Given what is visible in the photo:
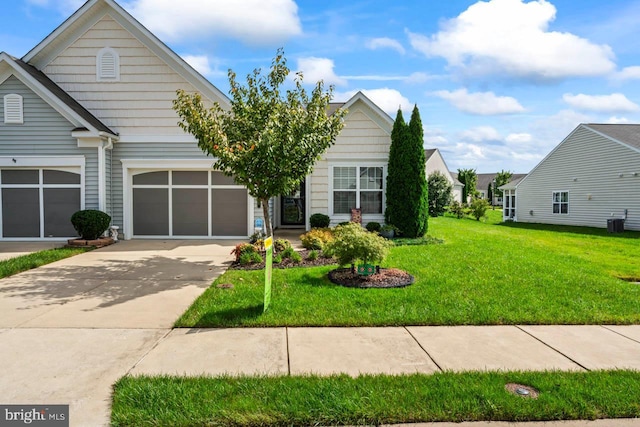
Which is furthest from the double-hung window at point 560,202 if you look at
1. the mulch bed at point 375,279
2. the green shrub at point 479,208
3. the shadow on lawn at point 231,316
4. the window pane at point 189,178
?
the shadow on lawn at point 231,316

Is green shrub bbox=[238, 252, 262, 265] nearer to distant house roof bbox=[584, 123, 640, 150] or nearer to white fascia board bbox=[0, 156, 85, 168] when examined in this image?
white fascia board bbox=[0, 156, 85, 168]

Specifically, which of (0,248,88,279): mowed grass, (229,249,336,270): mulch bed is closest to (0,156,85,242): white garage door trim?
(0,248,88,279): mowed grass

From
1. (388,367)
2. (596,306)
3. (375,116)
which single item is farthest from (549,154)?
(388,367)

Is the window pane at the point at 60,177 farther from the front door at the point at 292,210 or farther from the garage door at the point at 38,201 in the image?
the front door at the point at 292,210

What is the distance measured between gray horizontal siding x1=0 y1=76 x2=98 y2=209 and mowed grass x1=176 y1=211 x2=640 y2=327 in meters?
7.74

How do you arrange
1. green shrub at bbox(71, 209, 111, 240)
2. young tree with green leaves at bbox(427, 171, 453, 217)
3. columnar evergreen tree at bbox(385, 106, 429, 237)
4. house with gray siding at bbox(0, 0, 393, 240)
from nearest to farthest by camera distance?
1. green shrub at bbox(71, 209, 111, 240)
2. house with gray siding at bbox(0, 0, 393, 240)
3. columnar evergreen tree at bbox(385, 106, 429, 237)
4. young tree with green leaves at bbox(427, 171, 453, 217)

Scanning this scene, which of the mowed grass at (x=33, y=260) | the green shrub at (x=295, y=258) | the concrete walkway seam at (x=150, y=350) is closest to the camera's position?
the concrete walkway seam at (x=150, y=350)

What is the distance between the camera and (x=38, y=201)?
12570 millimetres

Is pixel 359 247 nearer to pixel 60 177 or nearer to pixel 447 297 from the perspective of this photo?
pixel 447 297

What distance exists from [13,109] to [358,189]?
37.3 ft

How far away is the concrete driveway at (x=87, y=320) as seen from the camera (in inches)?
140

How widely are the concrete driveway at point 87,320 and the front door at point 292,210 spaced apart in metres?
7.19

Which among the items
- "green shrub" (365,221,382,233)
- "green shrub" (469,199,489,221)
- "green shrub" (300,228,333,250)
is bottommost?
"green shrub" (300,228,333,250)

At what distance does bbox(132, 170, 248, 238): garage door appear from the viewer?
13250 mm
